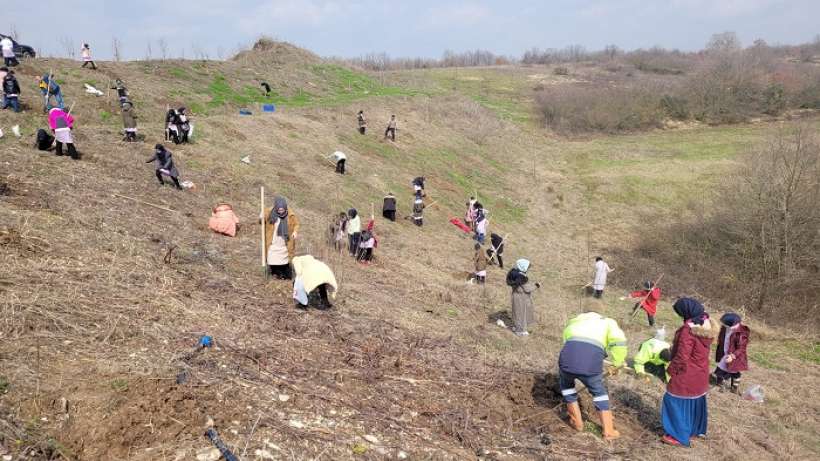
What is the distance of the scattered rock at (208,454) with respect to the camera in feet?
13.9

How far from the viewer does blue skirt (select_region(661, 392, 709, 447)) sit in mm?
5758

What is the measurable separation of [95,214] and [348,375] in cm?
647

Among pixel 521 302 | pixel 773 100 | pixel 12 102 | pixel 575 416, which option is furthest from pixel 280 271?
pixel 773 100

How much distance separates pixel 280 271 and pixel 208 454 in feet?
16.0

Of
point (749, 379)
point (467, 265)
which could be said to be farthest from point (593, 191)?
point (749, 379)

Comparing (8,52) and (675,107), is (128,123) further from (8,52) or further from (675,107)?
(675,107)

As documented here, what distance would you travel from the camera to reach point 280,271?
29.5 ft

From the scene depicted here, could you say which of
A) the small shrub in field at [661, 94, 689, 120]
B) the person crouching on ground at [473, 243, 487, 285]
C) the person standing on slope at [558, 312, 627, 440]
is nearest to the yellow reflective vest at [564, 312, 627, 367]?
the person standing on slope at [558, 312, 627, 440]

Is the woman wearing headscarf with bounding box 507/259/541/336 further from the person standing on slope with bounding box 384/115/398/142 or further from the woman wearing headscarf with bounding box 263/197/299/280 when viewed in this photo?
the person standing on slope with bounding box 384/115/398/142

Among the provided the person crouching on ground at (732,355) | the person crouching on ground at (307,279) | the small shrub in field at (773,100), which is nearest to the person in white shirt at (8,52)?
the person crouching on ground at (307,279)

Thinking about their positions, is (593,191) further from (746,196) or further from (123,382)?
(123,382)

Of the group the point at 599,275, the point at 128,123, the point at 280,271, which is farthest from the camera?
the point at 128,123

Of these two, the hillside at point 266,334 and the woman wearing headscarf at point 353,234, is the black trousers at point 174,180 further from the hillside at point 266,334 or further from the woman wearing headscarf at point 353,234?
the woman wearing headscarf at point 353,234

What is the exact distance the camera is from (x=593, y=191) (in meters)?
29.9
